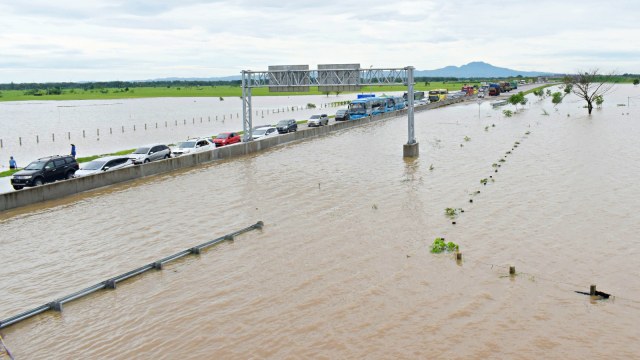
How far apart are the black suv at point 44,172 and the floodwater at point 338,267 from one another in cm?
258

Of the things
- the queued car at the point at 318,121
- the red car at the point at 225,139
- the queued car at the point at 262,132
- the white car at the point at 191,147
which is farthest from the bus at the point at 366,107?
the white car at the point at 191,147

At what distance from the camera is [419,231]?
71.7ft

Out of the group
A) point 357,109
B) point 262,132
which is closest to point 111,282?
point 262,132

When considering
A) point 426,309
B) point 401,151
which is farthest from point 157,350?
point 401,151

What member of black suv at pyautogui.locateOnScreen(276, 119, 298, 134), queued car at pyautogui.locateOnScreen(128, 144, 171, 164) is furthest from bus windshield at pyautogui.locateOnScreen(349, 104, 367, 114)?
queued car at pyautogui.locateOnScreen(128, 144, 171, 164)

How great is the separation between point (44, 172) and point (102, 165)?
332 centimetres

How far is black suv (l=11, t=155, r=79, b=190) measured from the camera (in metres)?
28.4

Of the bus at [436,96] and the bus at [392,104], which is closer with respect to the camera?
the bus at [392,104]

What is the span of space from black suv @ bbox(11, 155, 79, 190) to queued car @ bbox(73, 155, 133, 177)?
530 mm

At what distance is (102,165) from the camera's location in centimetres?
3192

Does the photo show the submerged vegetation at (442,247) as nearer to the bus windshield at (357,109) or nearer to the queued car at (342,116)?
the queued car at (342,116)

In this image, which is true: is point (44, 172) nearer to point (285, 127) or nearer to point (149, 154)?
point (149, 154)

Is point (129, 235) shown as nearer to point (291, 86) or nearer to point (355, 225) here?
point (355, 225)

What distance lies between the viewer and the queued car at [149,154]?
117 feet
